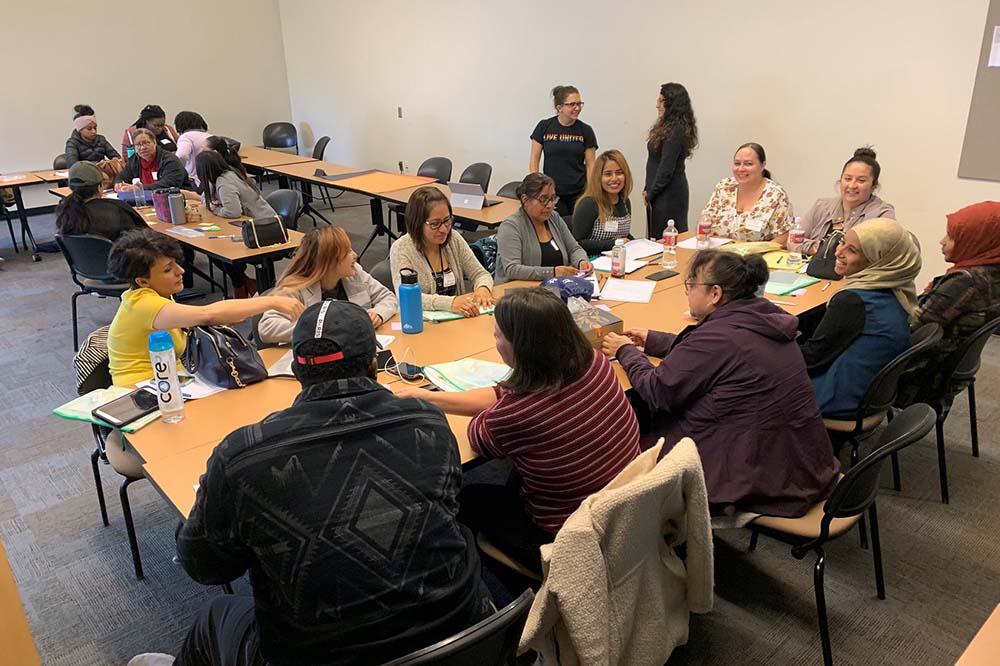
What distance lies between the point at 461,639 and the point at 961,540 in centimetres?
240

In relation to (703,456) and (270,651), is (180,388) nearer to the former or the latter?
(270,651)

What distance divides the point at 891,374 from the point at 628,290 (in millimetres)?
1218

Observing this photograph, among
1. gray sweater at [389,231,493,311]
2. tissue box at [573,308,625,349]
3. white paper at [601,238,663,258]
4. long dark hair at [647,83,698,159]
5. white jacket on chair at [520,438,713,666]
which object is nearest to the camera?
white jacket on chair at [520,438,713,666]

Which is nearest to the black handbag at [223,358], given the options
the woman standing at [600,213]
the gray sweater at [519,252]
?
the gray sweater at [519,252]

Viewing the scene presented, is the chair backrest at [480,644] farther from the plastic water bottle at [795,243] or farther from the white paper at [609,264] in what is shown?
the plastic water bottle at [795,243]

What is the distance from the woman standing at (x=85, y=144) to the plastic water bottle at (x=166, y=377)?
579cm

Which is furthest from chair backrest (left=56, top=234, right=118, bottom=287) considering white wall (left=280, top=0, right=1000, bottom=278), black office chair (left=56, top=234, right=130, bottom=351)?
white wall (left=280, top=0, right=1000, bottom=278)

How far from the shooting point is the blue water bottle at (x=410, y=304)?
274cm

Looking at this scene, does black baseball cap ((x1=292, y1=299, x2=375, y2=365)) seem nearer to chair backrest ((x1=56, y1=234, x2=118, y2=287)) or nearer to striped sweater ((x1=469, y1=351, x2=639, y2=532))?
striped sweater ((x1=469, y1=351, x2=639, y2=532))

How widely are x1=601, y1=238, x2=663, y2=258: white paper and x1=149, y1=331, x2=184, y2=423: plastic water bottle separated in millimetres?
2404

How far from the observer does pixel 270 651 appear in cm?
133

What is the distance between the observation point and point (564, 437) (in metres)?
1.81

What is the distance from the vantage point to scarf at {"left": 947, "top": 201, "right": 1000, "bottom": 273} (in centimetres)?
284

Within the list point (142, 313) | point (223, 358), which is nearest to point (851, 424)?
point (223, 358)
